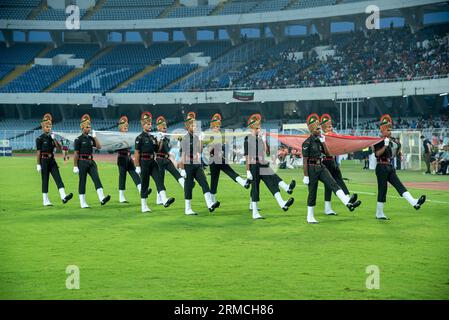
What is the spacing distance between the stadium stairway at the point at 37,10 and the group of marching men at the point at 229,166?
203ft

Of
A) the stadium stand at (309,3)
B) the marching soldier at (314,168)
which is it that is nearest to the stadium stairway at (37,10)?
Result: the stadium stand at (309,3)

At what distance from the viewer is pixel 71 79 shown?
75750mm

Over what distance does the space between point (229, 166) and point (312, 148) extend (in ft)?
9.60

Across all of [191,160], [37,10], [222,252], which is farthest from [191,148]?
[37,10]

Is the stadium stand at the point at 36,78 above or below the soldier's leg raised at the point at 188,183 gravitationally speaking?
above

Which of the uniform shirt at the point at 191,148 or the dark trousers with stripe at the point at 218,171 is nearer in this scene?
the uniform shirt at the point at 191,148

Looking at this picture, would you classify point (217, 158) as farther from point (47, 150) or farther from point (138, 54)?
point (138, 54)

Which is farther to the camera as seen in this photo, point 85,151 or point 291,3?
point 291,3

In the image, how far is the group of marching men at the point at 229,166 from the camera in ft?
51.9

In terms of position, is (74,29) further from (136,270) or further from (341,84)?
(136,270)

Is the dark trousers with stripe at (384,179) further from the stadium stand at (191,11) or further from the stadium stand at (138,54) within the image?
the stadium stand at (138,54)

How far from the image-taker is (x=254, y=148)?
16.2 metres

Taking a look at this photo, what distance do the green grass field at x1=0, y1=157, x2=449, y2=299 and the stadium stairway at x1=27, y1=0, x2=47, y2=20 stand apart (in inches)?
2442
